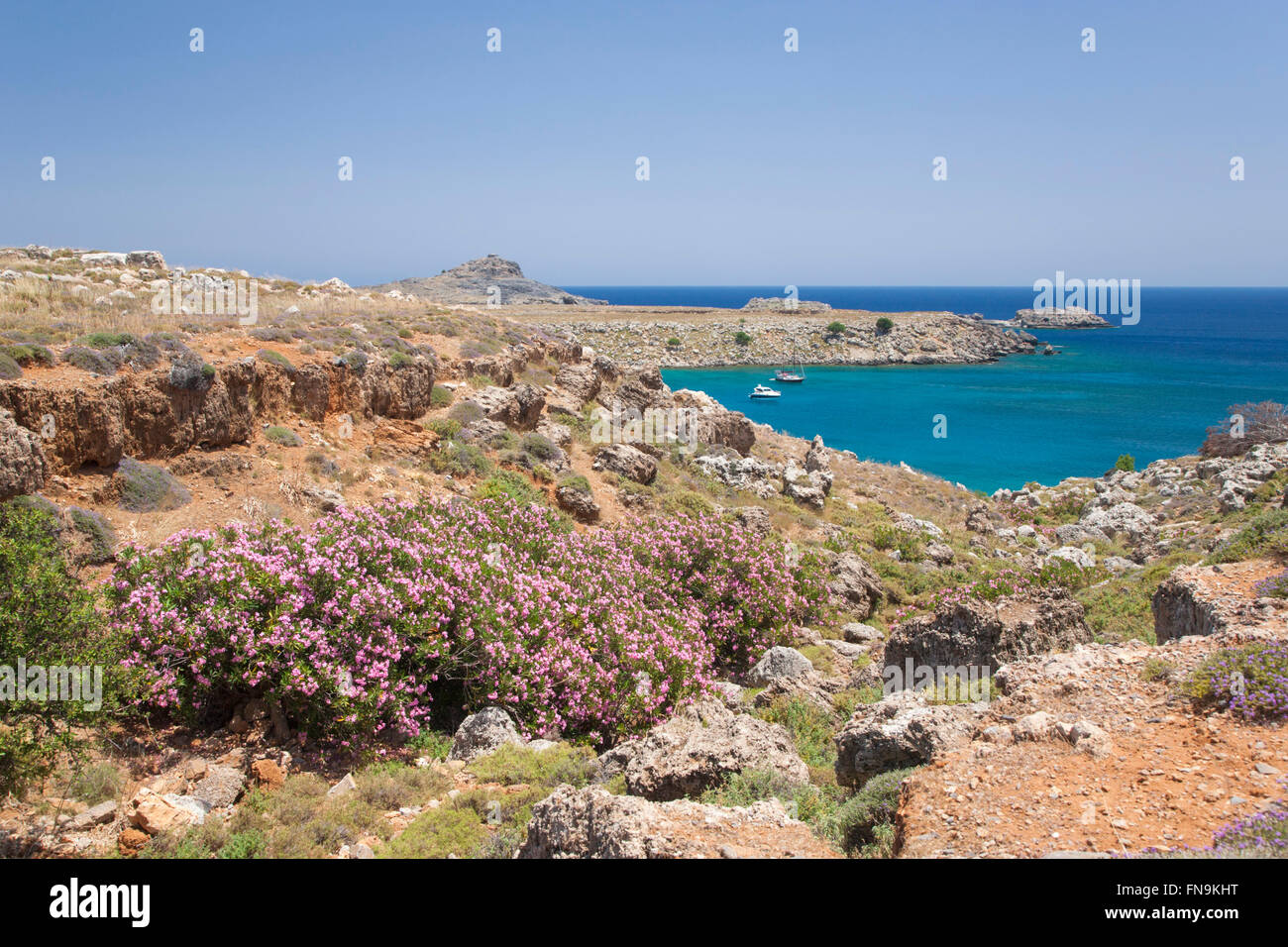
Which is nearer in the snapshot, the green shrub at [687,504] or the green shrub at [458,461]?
the green shrub at [458,461]

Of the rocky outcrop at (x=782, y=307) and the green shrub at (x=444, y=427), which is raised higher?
the rocky outcrop at (x=782, y=307)

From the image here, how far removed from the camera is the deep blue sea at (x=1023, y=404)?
49.7 meters

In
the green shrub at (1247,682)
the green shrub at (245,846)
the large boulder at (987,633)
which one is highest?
the green shrub at (1247,682)

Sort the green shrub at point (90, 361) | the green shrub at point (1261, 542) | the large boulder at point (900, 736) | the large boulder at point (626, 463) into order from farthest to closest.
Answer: the large boulder at point (626, 463)
the green shrub at point (90, 361)
the green shrub at point (1261, 542)
the large boulder at point (900, 736)

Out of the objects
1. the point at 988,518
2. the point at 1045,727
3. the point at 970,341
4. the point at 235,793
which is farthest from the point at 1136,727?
the point at 970,341

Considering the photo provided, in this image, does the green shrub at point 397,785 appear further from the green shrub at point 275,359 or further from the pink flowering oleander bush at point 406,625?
the green shrub at point 275,359

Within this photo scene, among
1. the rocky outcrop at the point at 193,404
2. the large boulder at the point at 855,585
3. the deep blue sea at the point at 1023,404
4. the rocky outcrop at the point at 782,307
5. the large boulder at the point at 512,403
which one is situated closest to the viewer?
the rocky outcrop at the point at 193,404

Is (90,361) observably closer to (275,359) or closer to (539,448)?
(275,359)

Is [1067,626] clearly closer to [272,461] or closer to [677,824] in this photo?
[677,824]

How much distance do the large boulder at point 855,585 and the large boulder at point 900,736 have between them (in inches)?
351

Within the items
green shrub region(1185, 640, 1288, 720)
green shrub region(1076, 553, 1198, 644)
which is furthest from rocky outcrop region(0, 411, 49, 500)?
green shrub region(1076, 553, 1198, 644)

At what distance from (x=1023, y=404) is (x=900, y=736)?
72.4 metres

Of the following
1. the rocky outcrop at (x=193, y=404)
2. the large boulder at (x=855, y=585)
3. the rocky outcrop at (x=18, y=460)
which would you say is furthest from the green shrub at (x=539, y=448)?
the rocky outcrop at (x=18, y=460)
